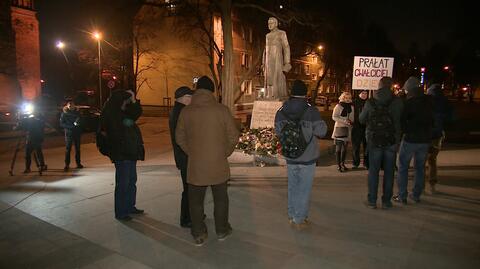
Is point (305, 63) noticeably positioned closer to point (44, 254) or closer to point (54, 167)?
point (54, 167)

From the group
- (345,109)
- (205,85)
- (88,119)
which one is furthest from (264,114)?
(88,119)

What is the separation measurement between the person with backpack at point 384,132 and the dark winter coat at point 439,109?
1287 mm

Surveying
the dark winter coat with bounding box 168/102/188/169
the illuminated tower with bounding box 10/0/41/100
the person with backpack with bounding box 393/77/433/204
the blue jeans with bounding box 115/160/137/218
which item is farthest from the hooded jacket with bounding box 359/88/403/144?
the illuminated tower with bounding box 10/0/41/100

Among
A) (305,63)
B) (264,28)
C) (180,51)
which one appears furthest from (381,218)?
(305,63)

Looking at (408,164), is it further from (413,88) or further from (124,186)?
(124,186)

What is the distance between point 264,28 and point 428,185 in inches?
1037

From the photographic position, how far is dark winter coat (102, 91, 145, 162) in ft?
18.4

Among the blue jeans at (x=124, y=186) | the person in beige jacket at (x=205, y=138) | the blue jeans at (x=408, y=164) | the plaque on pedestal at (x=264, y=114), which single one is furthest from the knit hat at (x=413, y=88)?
the plaque on pedestal at (x=264, y=114)

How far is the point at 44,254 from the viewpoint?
185 inches

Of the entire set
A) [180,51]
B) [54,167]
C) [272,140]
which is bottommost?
[54,167]

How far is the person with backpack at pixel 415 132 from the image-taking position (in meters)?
6.27

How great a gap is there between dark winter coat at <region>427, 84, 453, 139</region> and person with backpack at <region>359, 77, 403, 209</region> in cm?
129

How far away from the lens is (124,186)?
580cm

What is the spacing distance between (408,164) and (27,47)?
35783 millimetres
